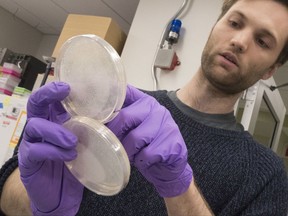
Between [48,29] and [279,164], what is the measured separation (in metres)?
4.57

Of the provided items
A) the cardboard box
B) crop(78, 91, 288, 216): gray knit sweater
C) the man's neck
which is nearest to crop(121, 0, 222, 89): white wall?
the cardboard box

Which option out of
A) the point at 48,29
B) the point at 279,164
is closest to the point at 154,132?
the point at 279,164

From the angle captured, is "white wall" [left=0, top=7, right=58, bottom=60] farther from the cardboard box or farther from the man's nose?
the man's nose

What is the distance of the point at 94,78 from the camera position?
64 centimetres

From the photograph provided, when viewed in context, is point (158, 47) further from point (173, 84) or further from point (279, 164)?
point (279, 164)

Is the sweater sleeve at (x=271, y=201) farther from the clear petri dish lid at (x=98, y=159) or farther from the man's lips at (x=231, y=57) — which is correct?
the clear petri dish lid at (x=98, y=159)

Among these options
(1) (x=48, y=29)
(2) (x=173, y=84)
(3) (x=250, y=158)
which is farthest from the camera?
(1) (x=48, y=29)

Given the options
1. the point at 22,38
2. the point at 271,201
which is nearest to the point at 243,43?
the point at 271,201

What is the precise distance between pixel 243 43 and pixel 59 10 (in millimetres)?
3482

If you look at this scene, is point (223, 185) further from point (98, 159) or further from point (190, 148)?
point (98, 159)

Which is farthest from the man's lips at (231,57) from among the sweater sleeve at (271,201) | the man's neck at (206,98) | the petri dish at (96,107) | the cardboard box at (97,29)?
the cardboard box at (97,29)

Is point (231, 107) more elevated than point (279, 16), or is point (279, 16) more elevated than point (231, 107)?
point (279, 16)

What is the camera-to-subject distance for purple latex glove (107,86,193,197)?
0.63m

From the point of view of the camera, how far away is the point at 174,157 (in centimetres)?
64
